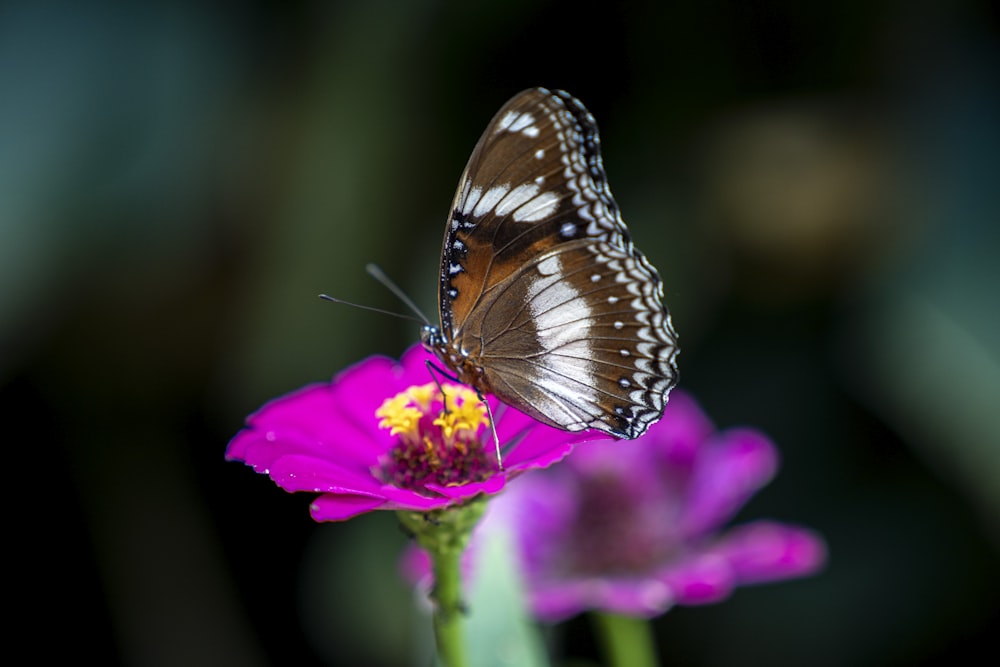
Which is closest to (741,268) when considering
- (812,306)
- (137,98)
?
(812,306)

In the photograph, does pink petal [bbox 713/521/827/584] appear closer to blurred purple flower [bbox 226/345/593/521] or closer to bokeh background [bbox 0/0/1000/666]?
blurred purple flower [bbox 226/345/593/521]

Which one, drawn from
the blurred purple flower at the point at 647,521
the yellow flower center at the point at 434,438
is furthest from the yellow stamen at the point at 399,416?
the blurred purple flower at the point at 647,521

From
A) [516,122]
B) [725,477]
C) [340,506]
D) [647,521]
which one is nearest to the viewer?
[340,506]

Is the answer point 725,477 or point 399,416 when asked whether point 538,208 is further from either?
point 725,477

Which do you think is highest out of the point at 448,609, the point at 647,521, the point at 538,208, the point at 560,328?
the point at 538,208

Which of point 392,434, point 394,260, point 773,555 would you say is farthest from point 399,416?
point 394,260

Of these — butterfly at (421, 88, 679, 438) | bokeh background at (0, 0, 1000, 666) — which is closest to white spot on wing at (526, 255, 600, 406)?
butterfly at (421, 88, 679, 438)

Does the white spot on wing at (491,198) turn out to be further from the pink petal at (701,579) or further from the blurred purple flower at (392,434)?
the pink petal at (701,579)
